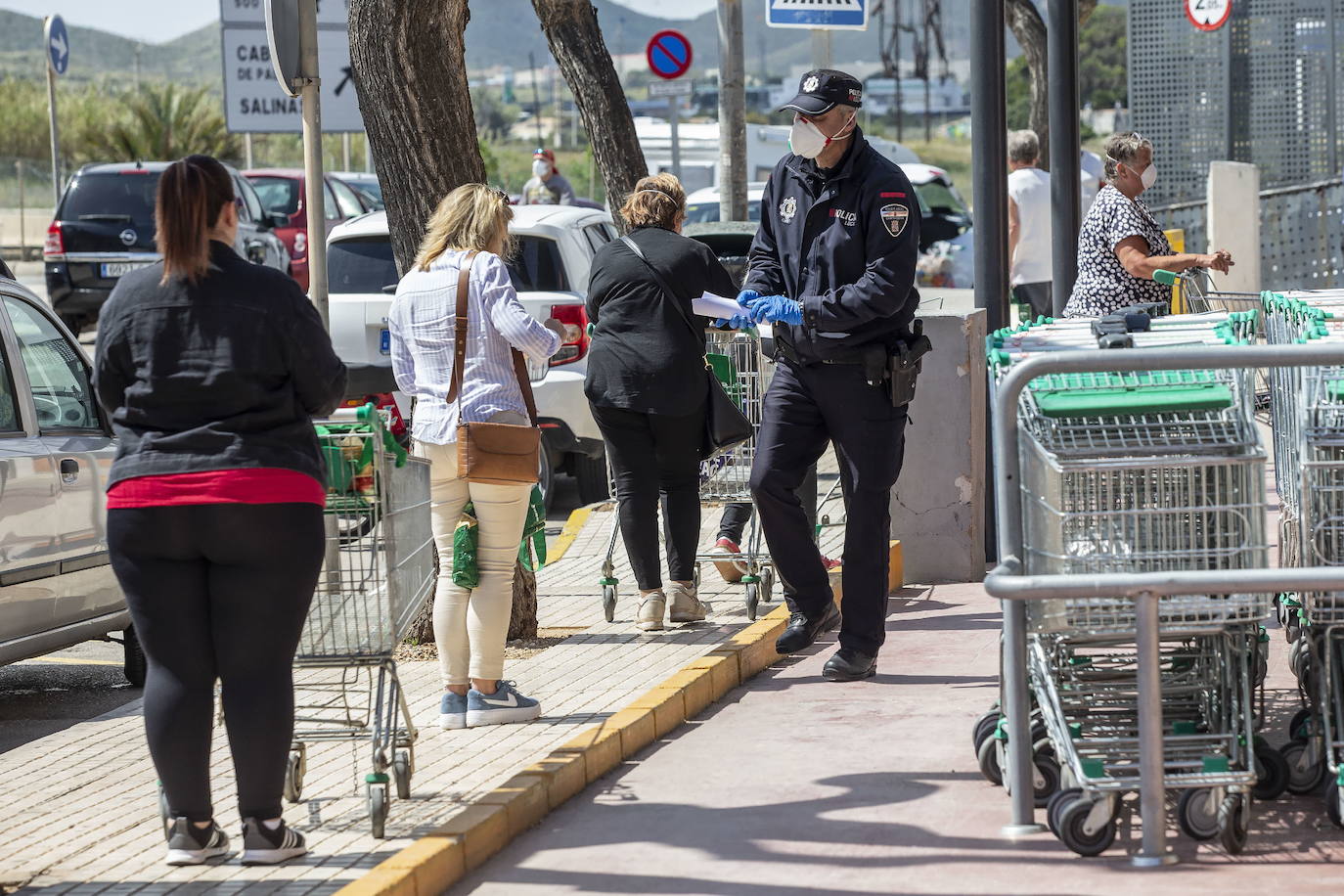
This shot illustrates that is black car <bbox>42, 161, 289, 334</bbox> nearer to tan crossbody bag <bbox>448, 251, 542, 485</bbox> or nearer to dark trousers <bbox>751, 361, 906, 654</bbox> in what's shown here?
dark trousers <bbox>751, 361, 906, 654</bbox>

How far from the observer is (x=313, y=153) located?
7.05 meters

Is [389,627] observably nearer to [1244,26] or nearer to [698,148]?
[1244,26]

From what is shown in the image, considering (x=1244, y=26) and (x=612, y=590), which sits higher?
(x=1244, y=26)

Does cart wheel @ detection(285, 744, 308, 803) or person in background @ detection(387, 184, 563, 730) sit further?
person in background @ detection(387, 184, 563, 730)

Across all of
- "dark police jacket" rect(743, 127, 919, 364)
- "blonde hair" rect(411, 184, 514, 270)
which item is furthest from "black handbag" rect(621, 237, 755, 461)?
"blonde hair" rect(411, 184, 514, 270)

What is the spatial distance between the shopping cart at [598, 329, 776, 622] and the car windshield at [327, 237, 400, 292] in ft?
11.6

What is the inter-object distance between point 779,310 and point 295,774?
95.9 inches

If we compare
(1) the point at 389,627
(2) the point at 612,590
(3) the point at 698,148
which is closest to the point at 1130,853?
(1) the point at 389,627

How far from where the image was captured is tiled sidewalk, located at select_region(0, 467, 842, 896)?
4.80 metres

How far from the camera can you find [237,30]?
73.0 feet

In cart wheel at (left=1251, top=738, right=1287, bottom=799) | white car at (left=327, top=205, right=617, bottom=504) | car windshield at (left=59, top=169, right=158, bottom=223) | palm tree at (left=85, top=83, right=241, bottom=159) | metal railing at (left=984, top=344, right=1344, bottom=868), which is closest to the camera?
metal railing at (left=984, top=344, right=1344, bottom=868)

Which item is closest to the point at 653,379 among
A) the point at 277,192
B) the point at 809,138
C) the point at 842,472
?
the point at 842,472

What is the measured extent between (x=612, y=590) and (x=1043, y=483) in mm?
3647

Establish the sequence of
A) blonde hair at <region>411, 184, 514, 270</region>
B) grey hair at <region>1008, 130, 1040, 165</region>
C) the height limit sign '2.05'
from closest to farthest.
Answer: blonde hair at <region>411, 184, 514, 270</region>, grey hair at <region>1008, 130, 1040, 165</region>, the height limit sign '2.05'
